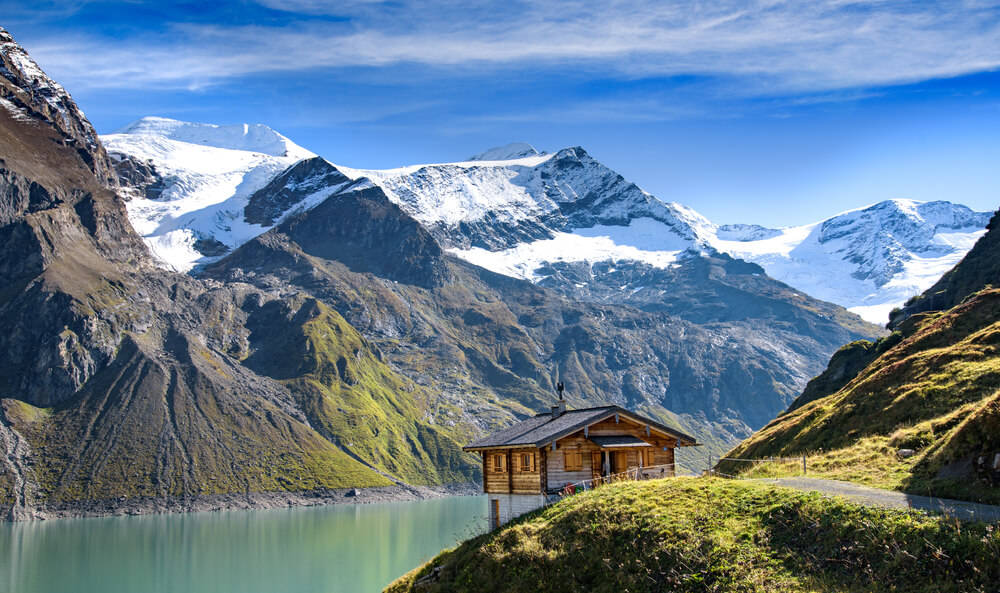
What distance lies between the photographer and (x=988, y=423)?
28797 mm

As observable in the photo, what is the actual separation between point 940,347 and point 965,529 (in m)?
38.6

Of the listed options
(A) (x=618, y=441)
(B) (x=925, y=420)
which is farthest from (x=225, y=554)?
(B) (x=925, y=420)

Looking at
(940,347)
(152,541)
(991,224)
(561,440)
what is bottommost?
(152,541)

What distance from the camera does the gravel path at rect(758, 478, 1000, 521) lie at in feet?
82.3

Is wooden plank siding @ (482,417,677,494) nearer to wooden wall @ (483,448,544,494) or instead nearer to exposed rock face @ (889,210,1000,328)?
wooden wall @ (483,448,544,494)

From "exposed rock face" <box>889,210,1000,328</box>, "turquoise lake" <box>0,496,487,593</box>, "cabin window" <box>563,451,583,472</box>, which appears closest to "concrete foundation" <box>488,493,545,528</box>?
"cabin window" <box>563,451,583,472</box>

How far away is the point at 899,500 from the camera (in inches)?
1114

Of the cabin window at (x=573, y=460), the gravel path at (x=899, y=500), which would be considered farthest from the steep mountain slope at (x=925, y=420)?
the cabin window at (x=573, y=460)

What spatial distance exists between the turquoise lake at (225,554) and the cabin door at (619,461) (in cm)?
1000

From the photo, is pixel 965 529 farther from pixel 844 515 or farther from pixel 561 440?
pixel 561 440

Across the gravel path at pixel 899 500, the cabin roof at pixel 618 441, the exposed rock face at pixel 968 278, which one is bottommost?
the gravel path at pixel 899 500

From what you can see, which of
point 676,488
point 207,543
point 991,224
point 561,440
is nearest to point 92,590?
point 207,543

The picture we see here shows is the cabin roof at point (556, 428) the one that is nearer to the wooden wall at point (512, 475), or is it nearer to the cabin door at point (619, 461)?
the wooden wall at point (512, 475)

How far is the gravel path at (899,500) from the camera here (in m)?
25.1
